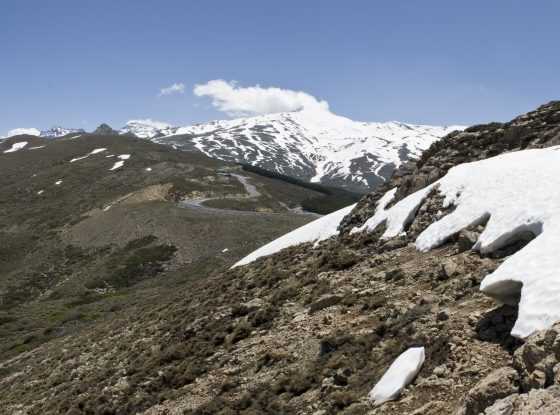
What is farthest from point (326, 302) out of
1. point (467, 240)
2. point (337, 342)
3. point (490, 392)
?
point (490, 392)

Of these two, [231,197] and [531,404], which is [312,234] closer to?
[531,404]

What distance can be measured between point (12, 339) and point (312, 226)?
2897cm

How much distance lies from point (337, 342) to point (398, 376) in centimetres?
361

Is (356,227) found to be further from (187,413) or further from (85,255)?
(85,255)

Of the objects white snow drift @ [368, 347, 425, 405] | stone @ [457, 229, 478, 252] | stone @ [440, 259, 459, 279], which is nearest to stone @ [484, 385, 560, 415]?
white snow drift @ [368, 347, 425, 405]

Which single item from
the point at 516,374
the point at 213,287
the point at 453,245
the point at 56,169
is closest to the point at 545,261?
the point at 516,374

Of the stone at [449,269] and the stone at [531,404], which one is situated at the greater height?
the stone at [449,269]

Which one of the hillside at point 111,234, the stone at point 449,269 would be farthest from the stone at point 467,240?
the hillside at point 111,234

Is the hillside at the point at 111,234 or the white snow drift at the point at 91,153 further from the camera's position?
the white snow drift at the point at 91,153

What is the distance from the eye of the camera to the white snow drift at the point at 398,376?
11.2 meters

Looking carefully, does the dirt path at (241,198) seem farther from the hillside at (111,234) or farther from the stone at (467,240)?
the stone at (467,240)

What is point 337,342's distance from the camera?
15016 millimetres

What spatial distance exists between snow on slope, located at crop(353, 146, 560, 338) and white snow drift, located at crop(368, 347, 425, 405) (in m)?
2.30

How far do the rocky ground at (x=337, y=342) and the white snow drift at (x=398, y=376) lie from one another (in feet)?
0.62
